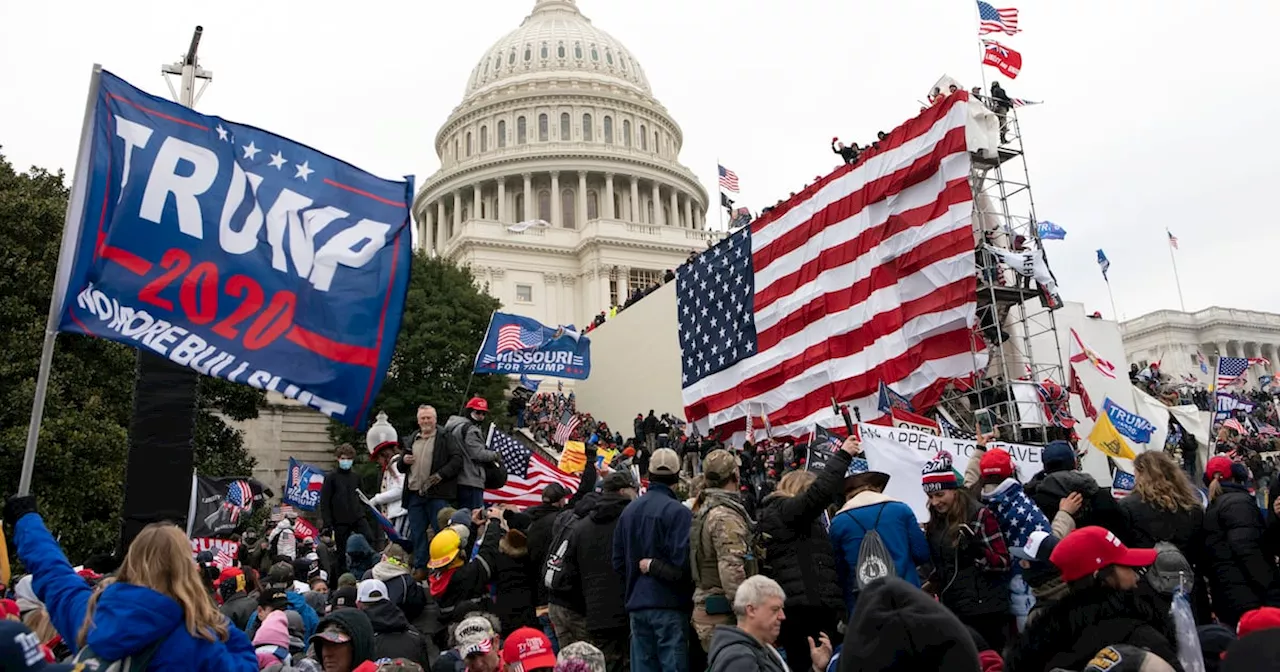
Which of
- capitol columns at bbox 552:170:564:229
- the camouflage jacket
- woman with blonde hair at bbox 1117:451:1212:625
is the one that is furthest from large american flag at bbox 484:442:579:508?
capitol columns at bbox 552:170:564:229

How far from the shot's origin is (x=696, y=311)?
2641cm

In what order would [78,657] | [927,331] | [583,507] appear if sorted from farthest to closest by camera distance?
1. [927,331]
2. [583,507]
3. [78,657]

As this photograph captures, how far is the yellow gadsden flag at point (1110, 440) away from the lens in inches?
522

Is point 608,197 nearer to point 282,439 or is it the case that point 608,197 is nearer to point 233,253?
point 282,439

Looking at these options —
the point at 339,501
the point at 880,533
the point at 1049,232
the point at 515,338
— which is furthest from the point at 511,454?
the point at 1049,232

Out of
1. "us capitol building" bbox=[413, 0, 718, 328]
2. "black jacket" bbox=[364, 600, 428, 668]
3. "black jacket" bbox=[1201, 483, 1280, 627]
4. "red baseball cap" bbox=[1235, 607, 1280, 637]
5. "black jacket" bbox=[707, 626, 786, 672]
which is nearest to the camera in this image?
"red baseball cap" bbox=[1235, 607, 1280, 637]

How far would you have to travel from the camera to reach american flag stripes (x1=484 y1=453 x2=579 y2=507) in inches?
432

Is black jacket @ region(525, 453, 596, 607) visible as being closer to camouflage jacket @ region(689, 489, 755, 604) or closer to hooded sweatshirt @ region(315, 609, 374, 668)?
camouflage jacket @ region(689, 489, 755, 604)

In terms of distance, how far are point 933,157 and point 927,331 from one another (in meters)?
3.20

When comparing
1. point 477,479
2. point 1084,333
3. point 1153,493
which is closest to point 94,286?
point 477,479

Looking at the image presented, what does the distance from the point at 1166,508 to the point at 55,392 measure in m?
19.2

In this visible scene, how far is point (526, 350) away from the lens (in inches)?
805

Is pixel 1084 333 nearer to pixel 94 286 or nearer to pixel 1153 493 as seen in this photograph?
pixel 1153 493

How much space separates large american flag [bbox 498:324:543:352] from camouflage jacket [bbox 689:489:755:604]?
14764 millimetres
